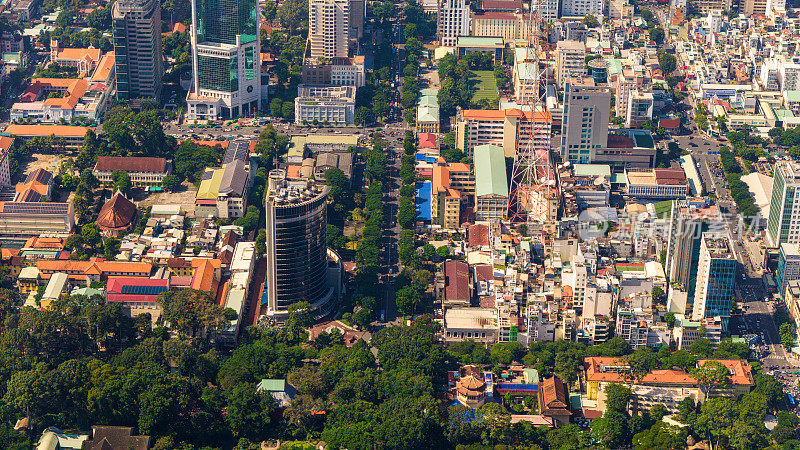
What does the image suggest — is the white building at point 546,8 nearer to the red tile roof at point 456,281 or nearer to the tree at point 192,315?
the red tile roof at point 456,281

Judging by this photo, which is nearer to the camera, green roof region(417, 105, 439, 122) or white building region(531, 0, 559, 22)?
green roof region(417, 105, 439, 122)

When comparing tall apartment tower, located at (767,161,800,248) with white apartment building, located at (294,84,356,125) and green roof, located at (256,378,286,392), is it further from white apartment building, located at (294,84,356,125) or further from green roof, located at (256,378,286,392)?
green roof, located at (256,378,286,392)

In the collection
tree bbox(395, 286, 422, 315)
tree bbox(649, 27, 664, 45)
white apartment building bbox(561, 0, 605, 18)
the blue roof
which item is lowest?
tree bbox(395, 286, 422, 315)

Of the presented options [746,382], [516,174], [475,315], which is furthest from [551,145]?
[746,382]

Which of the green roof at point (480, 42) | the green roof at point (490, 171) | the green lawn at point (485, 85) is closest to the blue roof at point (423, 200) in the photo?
the green roof at point (490, 171)

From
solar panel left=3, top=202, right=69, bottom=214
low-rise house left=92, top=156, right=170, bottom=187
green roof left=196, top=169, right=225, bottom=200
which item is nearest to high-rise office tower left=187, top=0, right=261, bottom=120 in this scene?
low-rise house left=92, top=156, right=170, bottom=187
